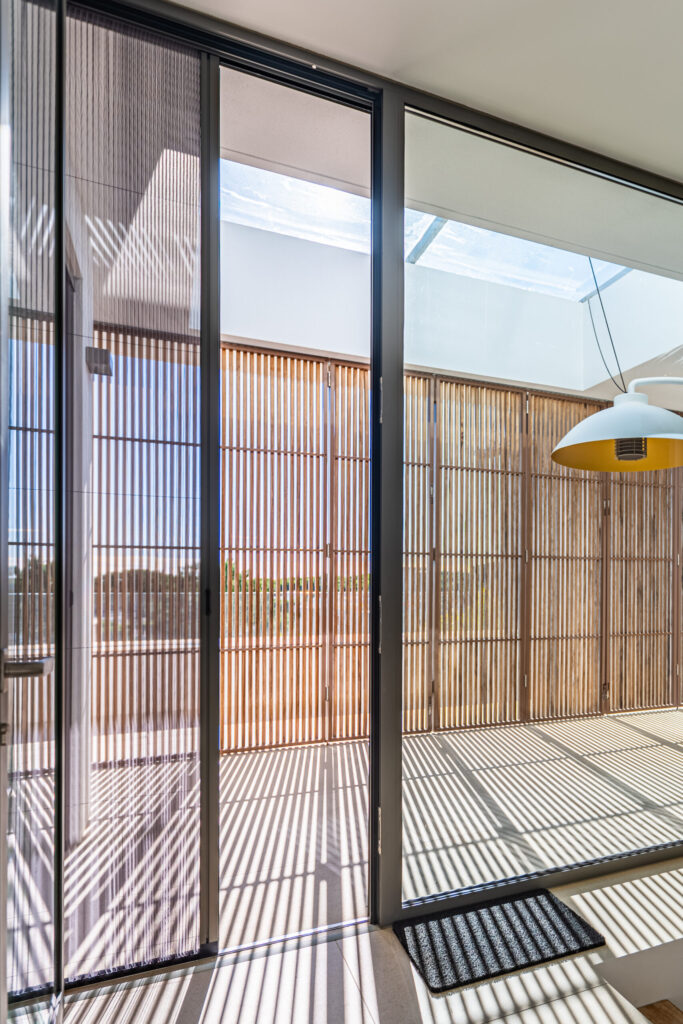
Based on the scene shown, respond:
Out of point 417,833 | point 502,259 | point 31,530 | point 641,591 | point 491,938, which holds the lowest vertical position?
point 491,938

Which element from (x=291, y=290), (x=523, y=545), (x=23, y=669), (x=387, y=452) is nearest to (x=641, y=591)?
(x=523, y=545)

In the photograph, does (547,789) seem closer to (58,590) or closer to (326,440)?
(58,590)

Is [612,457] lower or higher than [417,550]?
higher

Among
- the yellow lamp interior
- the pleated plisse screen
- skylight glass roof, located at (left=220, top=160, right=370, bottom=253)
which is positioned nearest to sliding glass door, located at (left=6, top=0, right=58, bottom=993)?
the pleated plisse screen

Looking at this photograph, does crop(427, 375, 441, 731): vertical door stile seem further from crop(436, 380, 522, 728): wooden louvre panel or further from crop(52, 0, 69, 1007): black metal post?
crop(52, 0, 69, 1007): black metal post

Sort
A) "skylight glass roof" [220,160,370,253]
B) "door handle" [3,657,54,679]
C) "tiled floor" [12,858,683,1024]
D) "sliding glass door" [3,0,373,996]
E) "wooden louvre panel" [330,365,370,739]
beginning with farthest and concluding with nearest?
1. "wooden louvre panel" [330,365,370,739]
2. "skylight glass roof" [220,160,370,253]
3. "tiled floor" [12,858,683,1024]
4. "sliding glass door" [3,0,373,996]
5. "door handle" [3,657,54,679]

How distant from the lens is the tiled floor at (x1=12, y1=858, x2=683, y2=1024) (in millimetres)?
1501

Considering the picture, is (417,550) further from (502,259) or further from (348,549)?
(348,549)

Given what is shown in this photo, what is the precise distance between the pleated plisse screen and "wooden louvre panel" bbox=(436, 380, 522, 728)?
0.84 meters

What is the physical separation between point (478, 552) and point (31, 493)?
1.43 meters

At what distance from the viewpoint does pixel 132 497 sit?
168 centimetres

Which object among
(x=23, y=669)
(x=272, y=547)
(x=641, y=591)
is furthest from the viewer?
(x=272, y=547)

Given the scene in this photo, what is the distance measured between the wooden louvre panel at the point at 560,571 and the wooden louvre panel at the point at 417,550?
39 centimetres

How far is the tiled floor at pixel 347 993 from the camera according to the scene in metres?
1.50
